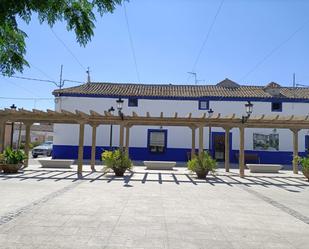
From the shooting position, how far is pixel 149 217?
7281 millimetres

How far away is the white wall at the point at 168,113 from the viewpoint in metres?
27.3

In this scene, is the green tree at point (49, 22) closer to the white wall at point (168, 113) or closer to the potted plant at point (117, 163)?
the potted plant at point (117, 163)

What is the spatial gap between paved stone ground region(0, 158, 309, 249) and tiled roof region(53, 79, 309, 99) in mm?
15888

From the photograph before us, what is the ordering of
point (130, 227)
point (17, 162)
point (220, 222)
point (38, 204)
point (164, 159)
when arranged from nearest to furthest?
1. point (130, 227)
2. point (220, 222)
3. point (38, 204)
4. point (17, 162)
5. point (164, 159)

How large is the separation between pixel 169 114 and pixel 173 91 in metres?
2.63

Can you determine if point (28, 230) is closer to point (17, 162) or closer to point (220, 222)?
point (220, 222)

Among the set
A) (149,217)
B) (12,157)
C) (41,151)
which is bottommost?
(149,217)

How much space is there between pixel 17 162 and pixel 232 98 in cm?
1693

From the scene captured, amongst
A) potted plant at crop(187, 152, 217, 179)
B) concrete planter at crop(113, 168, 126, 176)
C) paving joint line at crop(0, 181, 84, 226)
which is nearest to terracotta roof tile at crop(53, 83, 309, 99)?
concrete planter at crop(113, 168, 126, 176)

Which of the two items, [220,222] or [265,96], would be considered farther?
[265,96]

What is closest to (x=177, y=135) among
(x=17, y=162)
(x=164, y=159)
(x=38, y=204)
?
(x=164, y=159)

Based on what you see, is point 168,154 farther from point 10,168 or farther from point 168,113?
point 10,168

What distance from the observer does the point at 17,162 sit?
16.0 meters

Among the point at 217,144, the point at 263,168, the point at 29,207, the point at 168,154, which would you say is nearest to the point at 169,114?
the point at 168,154
